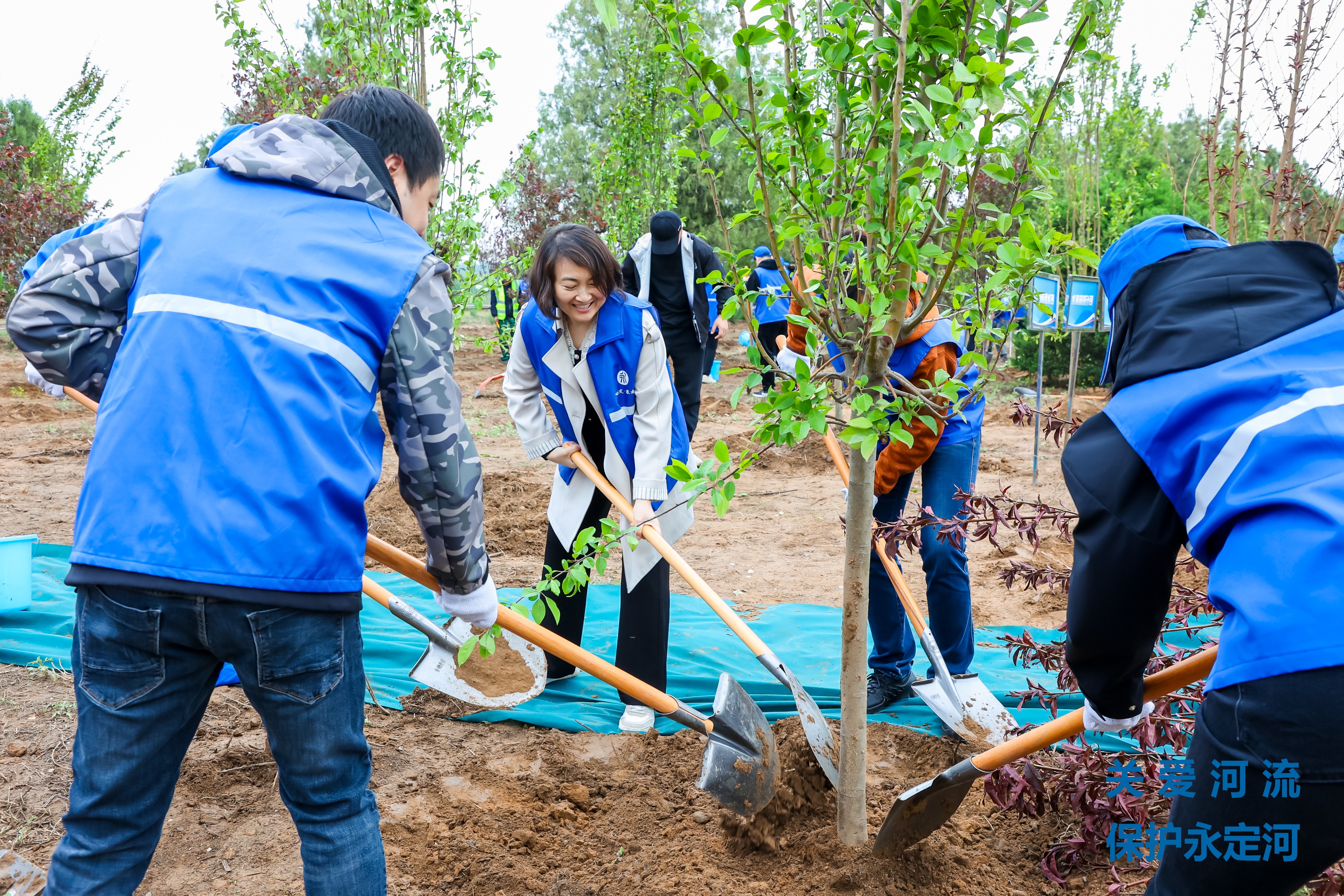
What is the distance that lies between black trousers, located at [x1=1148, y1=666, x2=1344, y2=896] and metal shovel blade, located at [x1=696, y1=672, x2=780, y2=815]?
1.25 m

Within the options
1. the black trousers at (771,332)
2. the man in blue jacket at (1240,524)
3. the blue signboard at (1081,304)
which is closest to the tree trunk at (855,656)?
the man in blue jacket at (1240,524)

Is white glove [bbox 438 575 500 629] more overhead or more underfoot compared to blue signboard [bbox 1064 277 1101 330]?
more underfoot

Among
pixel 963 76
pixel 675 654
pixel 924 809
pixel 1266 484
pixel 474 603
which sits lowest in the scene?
pixel 675 654

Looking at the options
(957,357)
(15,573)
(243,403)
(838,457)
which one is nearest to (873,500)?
(838,457)

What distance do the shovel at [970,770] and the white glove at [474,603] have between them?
41.8 inches

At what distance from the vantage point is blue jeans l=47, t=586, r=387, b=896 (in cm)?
142

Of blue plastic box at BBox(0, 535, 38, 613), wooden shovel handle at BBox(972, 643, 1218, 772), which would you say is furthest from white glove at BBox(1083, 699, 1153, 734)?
blue plastic box at BBox(0, 535, 38, 613)

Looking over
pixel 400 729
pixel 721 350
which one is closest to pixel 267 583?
pixel 400 729

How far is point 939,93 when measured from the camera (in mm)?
1485

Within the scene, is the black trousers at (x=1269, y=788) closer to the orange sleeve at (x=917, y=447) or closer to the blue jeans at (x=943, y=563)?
the orange sleeve at (x=917, y=447)

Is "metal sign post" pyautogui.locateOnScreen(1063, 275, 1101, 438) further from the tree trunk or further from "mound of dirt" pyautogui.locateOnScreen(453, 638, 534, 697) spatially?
the tree trunk

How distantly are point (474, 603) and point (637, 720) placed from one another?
4.82 feet

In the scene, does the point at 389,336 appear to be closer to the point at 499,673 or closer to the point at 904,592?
the point at 904,592

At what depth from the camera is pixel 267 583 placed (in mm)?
1395
